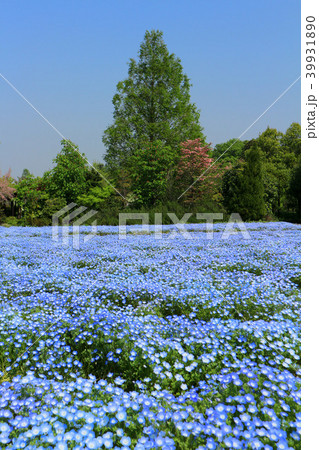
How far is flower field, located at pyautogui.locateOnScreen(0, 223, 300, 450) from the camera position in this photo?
1899 millimetres

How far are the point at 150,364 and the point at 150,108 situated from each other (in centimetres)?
3581

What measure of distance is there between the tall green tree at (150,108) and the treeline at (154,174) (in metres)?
0.11

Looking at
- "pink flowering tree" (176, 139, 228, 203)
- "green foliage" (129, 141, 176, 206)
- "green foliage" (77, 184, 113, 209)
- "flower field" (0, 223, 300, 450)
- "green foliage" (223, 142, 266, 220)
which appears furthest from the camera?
"pink flowering tree" (176, 139, 228, 203)

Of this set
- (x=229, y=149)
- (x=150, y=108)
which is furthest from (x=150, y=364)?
(x=229, y=149)

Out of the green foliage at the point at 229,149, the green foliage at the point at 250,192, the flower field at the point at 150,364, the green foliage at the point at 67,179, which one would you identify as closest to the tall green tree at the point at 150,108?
the green foliage at the point at 67,179

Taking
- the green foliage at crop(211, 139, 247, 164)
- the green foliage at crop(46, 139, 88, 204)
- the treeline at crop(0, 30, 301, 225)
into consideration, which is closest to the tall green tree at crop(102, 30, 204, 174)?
the treeline at crop(0, 30, 301, 225)

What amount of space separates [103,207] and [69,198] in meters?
4.25

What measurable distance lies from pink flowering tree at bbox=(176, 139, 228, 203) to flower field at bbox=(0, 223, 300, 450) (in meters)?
24.1

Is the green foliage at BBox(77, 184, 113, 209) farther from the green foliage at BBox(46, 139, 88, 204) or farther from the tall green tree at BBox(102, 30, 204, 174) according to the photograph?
the tall green tree at BBox(102, 30, 204, 174)

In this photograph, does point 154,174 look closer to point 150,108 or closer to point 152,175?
point 152,175

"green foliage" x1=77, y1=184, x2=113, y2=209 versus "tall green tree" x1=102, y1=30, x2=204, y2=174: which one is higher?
"tall green tree" x1=102, y1=30, x2=204, y2=174

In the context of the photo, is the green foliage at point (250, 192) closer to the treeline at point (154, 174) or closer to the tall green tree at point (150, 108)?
the treeline at point (154, 174)

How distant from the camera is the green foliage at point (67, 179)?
2812cm
